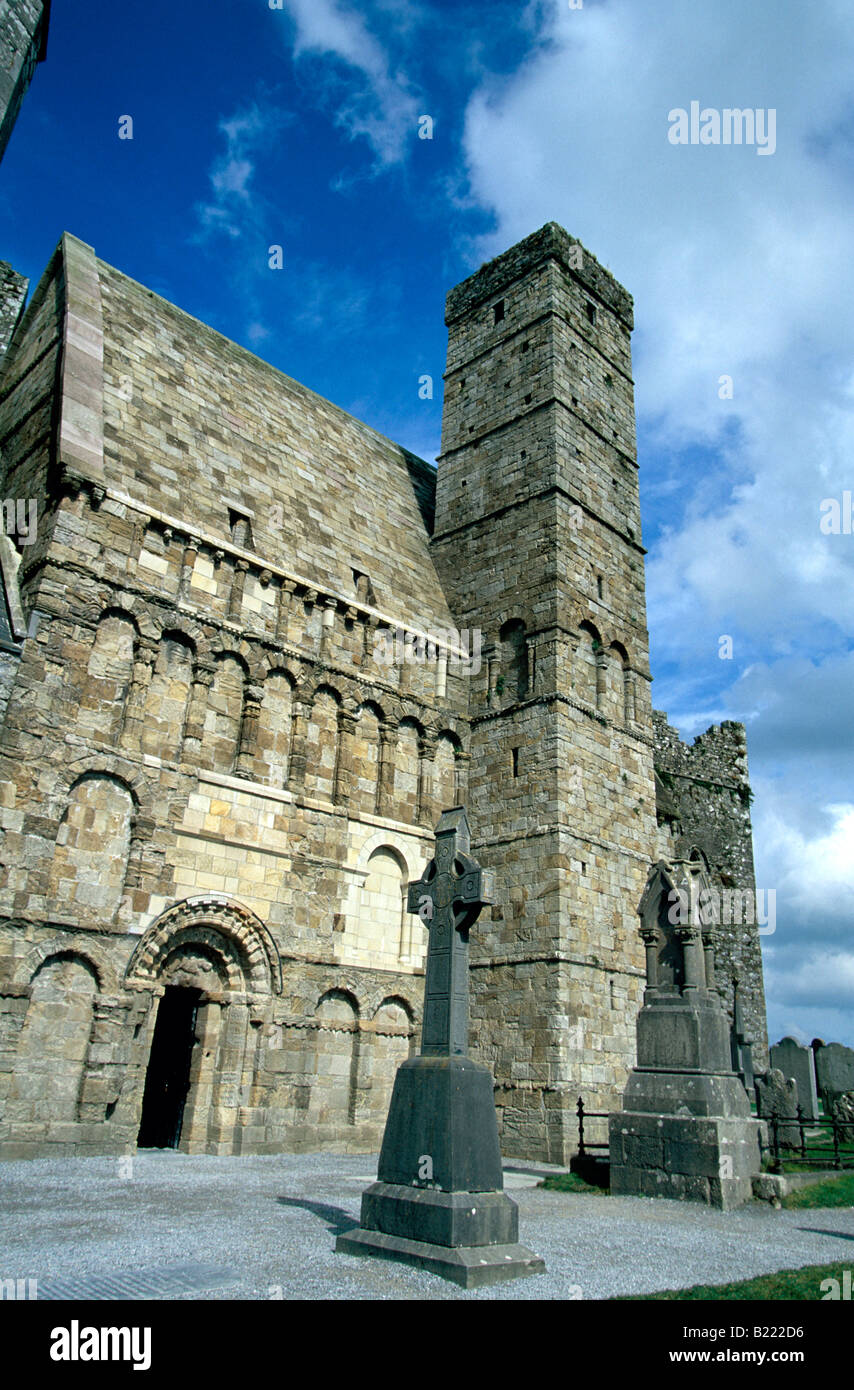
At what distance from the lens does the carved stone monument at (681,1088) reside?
1009 centimetres

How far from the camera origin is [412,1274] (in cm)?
564

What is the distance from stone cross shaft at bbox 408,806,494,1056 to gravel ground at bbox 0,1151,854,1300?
164cm

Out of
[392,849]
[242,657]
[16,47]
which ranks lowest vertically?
[392,849]

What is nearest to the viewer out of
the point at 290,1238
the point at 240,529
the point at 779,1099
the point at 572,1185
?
the point at 290,1238

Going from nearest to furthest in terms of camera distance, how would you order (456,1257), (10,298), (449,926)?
1. (456,1257)
2. (449,926)
3. (10,298)

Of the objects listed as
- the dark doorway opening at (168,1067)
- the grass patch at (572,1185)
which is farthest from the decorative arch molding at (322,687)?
the grass patch at (572,1185)

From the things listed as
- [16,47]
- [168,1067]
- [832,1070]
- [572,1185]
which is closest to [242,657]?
[168,1067]

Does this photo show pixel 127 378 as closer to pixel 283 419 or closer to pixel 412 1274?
pixel 283 419

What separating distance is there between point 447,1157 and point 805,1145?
1076 centimetres

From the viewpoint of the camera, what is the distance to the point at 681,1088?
10.7m

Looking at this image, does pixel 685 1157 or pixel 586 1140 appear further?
pixel 586 1140

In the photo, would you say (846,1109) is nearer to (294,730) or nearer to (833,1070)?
(833,1070)

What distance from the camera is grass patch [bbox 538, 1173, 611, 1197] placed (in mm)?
11023

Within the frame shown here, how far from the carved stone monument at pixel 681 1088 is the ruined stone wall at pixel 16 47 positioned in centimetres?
1945
